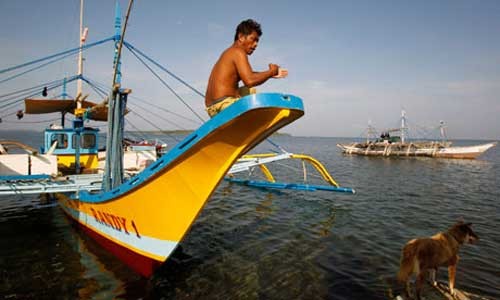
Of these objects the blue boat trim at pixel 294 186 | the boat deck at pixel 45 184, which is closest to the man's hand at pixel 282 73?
the boat deck at pixel 45 184

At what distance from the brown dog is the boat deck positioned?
8.98 m

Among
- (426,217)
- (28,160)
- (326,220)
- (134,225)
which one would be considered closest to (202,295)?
(134,225)

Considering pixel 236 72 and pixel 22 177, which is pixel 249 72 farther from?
pixel 22 177

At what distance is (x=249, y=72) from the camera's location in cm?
354

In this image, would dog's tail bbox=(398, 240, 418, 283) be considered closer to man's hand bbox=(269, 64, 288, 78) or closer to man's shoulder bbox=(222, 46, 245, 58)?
man's hand bbox=(269, 64, 288, 78)

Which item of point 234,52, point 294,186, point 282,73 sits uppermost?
point 234,52

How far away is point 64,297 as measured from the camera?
5574mm

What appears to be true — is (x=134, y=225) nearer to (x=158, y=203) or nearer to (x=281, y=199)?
(x=158, y=203)

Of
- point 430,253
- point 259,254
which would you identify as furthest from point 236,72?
point 259,254

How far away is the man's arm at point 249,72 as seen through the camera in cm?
339

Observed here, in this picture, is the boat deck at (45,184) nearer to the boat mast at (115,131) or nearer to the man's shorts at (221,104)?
the boat mast at (115,131)

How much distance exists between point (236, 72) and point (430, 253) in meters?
4.80

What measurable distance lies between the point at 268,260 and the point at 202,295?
2419mm

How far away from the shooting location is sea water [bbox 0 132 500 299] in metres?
5.92
